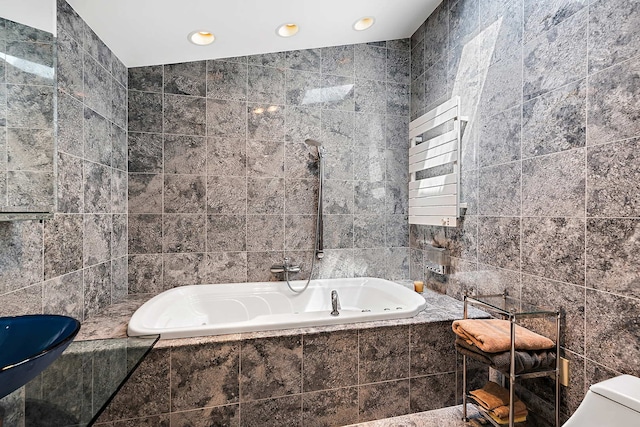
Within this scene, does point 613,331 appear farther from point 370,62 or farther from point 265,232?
point 370,62

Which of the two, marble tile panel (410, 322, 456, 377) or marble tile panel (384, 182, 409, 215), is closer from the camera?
marble tile panel (410, 322, 456, 377)

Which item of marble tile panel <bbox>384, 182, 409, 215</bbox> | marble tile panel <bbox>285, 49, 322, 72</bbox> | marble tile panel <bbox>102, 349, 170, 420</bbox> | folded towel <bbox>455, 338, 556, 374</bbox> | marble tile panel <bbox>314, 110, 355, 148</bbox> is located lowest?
marble tile panel <bbox>102, 349, 170, 420</bbox>

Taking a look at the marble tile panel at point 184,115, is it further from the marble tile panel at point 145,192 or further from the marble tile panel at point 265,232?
the marble tile panel at point 265,232

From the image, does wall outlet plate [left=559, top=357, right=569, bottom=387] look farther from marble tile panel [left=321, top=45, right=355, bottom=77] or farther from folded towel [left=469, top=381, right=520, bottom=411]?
marble tile panel [left=321, top=45, right=355, bottom=77]

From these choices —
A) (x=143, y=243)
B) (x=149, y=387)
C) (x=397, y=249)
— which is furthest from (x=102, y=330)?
(x=397, y=249)

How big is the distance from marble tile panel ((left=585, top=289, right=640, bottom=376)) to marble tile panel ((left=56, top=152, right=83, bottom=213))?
8.85 ft

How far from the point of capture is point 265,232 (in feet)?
8.80

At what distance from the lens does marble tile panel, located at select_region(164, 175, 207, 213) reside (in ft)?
8.26

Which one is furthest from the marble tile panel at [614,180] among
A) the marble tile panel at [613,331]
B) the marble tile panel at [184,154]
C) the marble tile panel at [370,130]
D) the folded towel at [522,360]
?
the marble tile panel at [184,154]

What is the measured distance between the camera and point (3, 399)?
71cm

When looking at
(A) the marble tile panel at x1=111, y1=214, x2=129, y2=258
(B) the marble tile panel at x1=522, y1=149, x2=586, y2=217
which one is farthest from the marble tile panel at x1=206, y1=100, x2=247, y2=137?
(B) the marble tile panel at x1=522, y1=149, x2=586, y2=217

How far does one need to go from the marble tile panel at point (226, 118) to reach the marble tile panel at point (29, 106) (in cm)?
124

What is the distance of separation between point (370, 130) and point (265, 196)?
115 cm

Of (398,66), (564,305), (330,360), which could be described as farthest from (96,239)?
(398,66)
